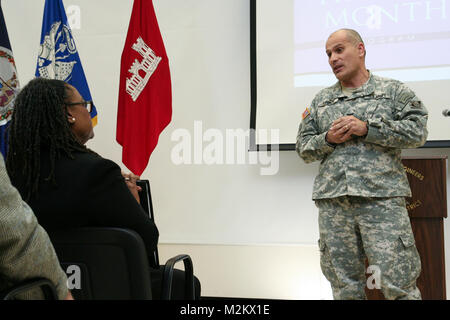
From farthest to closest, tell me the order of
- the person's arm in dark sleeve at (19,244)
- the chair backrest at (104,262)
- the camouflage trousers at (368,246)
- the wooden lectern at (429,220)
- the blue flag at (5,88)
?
the blue flag at (5,88) → the wooden lectern at (429,220) → the camouflage trousers at (368,246) → the chair backrest at (104,262) → the person's arm in dark sleeve at (19,244)

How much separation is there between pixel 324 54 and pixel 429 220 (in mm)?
1326

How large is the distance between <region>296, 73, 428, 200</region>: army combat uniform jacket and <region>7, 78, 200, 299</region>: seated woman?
1059 mm

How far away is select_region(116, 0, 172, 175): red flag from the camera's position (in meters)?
3.05

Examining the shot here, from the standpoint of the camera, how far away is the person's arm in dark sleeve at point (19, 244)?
811mm

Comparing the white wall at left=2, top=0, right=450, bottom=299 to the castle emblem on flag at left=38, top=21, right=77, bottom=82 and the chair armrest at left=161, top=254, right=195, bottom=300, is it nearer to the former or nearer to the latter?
the castle emblem on flag at left=38, top=21, right=77, bottom=82

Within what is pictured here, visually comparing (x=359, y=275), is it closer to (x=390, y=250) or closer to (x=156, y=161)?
(x=390, y=250)

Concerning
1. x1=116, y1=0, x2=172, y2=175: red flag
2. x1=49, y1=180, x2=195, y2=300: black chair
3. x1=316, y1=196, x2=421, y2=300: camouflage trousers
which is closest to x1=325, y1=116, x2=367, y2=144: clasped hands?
x1=316, y1=196, x2=421, y2=300: camouflage trousers

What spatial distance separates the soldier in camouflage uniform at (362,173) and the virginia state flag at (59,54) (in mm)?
1604

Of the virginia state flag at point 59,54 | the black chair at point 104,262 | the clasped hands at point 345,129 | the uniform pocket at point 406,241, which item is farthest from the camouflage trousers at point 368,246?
the virginia state flag at point 59,54

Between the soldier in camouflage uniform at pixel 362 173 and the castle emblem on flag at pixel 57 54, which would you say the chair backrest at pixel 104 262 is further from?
the castle emblem on flag at pixel 57 54

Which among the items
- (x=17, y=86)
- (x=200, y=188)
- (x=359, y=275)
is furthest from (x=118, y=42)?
(x=359, y=275)

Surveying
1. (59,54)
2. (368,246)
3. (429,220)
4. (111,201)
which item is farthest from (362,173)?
(59,54)

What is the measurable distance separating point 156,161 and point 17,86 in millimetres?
1085

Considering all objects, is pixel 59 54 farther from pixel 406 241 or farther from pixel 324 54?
pixel 406 241
